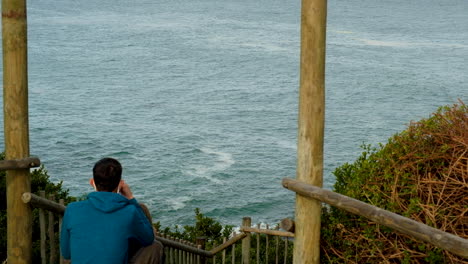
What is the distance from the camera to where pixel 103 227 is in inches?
136

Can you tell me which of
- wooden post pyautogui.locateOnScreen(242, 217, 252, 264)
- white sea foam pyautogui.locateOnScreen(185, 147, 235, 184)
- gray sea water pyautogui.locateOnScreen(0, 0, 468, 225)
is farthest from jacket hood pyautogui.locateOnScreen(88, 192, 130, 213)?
white sea foam pyautogui.locateOnScreen(185, 147, 235, 184)

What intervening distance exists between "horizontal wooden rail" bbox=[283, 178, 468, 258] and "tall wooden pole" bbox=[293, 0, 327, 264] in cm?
11

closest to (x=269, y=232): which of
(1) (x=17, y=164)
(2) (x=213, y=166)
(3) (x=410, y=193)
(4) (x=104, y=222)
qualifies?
(3) (x=410, y=193)

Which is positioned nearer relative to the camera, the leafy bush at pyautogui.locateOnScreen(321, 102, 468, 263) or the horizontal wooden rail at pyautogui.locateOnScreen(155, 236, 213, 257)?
the leafy bush at pyautogui.locateOnScreen(321, 102, 468, 263)

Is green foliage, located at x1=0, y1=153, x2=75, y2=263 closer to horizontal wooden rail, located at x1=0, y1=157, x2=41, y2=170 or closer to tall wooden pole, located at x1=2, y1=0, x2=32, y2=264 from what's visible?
tall wooden pole, located at x1=2, y1=0, x2=32, y2=264

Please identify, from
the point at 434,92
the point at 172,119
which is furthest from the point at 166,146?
the point at 434,92

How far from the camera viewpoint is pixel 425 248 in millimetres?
4723

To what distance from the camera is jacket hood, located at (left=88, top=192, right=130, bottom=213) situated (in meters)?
3.45

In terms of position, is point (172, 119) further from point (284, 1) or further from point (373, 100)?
point (284, 1)

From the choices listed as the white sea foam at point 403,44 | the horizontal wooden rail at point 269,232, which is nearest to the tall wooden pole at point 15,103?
the horizontal wooden rail at point 269,232

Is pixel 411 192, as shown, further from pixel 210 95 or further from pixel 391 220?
pixel 210 95

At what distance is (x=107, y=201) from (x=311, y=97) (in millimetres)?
1602

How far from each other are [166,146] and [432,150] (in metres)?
29.6

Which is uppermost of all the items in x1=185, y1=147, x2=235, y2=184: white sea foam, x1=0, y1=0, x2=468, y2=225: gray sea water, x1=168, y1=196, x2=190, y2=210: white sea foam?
x1=0, y1=0, x2=468, y2=225: gray sea water
